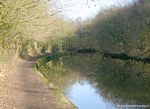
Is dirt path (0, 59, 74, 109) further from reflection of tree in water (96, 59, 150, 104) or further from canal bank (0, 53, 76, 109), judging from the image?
reflection of tree in water (96, 59, 150, 104)

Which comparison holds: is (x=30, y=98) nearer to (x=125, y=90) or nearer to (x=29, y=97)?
(x=29, y=97)

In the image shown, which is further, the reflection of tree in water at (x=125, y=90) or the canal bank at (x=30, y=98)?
the reflection of tree in water at (x=125, y=90)

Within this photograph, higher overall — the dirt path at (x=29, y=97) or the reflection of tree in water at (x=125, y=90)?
the dirt path at (x=29, y=97)

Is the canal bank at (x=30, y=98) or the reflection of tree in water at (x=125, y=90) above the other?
the canal bank at (x=30, y=98)

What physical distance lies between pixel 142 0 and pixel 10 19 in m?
56.0

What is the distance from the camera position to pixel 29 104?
18.8 meters

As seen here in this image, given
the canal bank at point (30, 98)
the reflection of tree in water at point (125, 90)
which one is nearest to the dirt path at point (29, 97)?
the canal bank at point (30, 98)

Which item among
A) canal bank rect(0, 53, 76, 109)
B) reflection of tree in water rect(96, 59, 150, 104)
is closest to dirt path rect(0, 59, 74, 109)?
canal bank rect(0, 53, 76, 109)

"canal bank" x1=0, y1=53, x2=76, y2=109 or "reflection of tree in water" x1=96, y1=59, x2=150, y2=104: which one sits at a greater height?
"canal bank" x1=0, y1=53, x2=76, y2=109

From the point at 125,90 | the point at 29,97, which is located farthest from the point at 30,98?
the point at 125,90

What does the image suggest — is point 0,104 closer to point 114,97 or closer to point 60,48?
point 114,97

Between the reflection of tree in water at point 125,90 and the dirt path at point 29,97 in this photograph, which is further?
the reflection of tree in water at point 125,90

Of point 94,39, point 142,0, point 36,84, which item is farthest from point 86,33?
point 36,84

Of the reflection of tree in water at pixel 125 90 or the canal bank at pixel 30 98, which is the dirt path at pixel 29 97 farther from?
the reflection of tree in water at pixel 125 90
